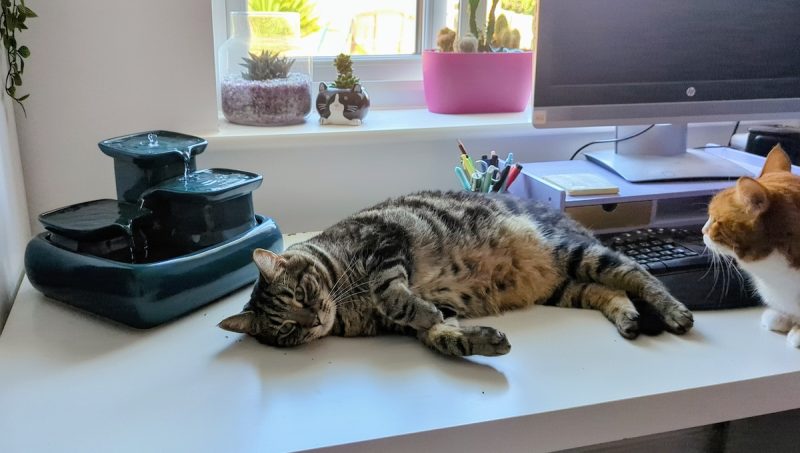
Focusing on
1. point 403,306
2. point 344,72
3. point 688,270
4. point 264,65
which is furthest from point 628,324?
point 264,65

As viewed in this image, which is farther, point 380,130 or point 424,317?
point 380,130

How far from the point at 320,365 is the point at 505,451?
0.28m

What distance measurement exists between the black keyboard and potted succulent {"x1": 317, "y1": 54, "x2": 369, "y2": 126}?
0.60m

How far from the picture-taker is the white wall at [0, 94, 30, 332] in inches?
41.4

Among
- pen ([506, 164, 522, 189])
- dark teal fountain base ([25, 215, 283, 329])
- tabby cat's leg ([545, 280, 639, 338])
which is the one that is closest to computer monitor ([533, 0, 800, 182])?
pen ([506, 164, 522, 189])

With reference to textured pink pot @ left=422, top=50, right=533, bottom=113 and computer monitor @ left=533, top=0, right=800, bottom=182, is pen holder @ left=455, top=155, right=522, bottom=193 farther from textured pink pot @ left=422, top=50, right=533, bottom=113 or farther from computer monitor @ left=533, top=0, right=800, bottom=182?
textured pink pot @ left=422, top=50, right=533, bottom=113

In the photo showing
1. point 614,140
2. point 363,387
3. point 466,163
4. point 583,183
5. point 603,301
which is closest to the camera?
point 363,387

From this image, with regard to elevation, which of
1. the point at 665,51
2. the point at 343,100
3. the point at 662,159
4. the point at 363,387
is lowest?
the point at 363,387

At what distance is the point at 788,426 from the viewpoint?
3.56ft

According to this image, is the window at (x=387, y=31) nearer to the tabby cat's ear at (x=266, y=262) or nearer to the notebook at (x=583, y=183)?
the notebook at (x=583, y=183)

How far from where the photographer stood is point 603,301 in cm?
108

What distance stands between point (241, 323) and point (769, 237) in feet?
2.57

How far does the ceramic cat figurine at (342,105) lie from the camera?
1455 mm

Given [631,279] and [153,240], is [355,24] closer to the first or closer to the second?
[153,240]
